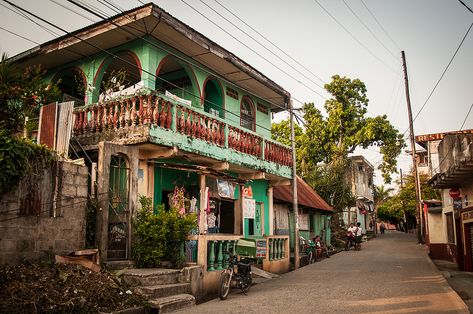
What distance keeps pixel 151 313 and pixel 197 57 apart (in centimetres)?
835

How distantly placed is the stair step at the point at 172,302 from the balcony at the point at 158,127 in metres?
3.63

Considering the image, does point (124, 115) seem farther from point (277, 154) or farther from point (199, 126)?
point (277, 154)

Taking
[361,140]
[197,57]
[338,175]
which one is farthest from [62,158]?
[361,140]

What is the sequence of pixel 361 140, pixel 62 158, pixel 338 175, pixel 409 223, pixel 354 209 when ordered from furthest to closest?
pixel 409 223 → pixel 354 209 → pixel 361 140 → pixel 338 175 → pixel 62 158

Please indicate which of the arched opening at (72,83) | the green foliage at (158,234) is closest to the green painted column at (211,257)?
the green foliage at (158,234)

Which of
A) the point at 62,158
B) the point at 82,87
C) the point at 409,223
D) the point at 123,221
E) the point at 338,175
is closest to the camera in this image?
the point at 62,158

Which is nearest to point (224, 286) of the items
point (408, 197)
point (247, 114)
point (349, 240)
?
point (247, 114)

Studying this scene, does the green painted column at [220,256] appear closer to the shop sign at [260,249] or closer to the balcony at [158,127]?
the shop sign at [260,249]

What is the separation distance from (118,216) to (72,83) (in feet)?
23.8

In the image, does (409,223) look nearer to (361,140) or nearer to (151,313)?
(361,140)

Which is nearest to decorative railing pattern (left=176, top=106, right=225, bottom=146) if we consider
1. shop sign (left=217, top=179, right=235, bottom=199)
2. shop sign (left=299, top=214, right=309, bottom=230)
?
shop sign (left=217, top=179, right=235, bottom=199)

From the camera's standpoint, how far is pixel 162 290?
8188 mm

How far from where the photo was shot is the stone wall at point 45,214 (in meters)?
7.07

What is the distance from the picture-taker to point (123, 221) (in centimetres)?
955
